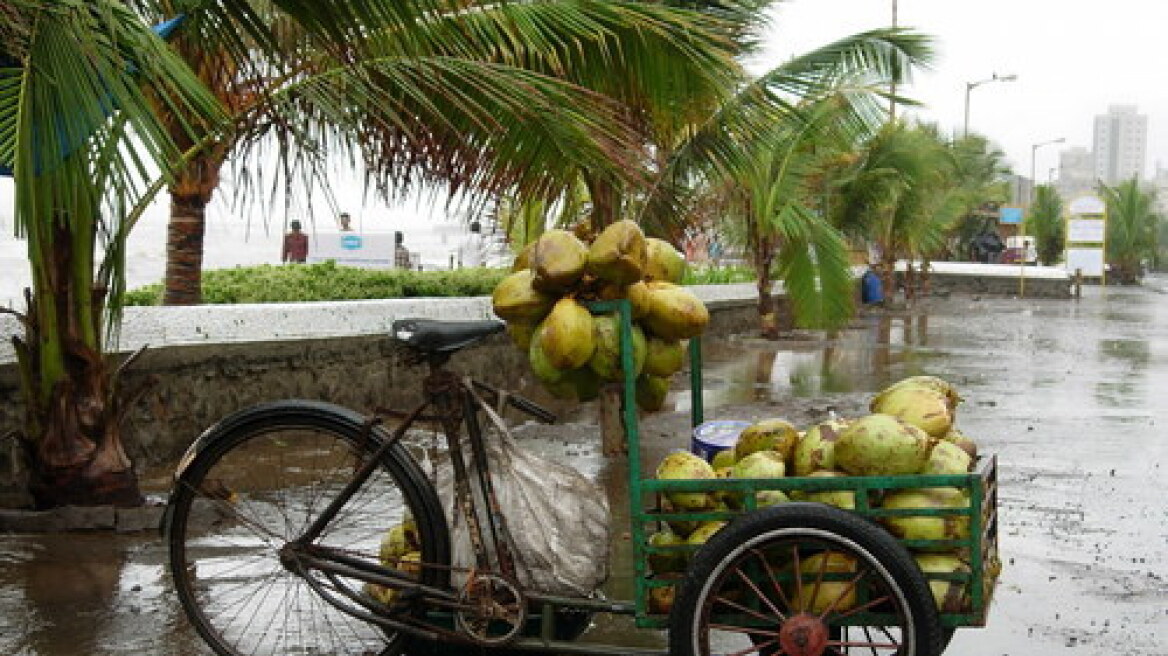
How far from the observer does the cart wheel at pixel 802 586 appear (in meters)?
3.36

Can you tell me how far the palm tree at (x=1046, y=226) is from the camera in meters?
56.0

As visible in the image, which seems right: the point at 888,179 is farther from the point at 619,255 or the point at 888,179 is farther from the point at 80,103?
the point at 80,103

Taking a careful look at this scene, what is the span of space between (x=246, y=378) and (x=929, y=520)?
5.52m

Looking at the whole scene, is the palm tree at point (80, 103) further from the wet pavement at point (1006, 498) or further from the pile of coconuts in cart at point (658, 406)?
the wet pavement at point (1006, 498)

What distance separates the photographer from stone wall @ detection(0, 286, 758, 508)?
727 centimetres

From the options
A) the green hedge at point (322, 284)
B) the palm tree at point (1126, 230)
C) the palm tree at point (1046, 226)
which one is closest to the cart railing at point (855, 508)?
the green hedge at point (322, 284)

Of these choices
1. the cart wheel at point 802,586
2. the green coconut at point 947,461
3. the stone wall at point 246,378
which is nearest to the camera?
the cart wheel at point 802,586

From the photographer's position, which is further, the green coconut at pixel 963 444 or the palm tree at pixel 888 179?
the palm tree at pixel 888 179

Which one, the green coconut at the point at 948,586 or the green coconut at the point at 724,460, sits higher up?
the green coconut at the point at 724,460

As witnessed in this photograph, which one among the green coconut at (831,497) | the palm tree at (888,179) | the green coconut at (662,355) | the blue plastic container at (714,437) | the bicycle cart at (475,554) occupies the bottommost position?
the bicycle cart at (475,554)

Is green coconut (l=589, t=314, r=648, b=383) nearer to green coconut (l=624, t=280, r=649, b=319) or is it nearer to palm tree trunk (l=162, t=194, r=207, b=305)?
green coconut (l=624, t=280, r=649, b=319)

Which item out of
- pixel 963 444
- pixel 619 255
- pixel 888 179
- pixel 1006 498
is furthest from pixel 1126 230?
pixel 619 255

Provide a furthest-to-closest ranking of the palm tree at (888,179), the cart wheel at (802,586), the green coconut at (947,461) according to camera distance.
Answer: the palm tree at (888,179)
the green coconut at (947,461)
the cart wheel at (802,586)

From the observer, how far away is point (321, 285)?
1071cm
